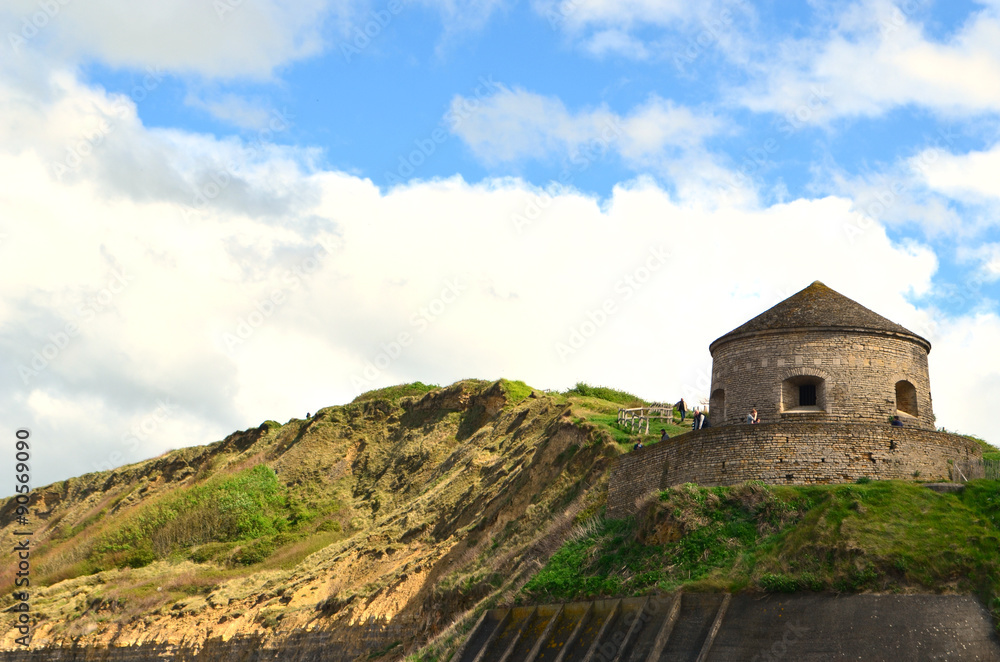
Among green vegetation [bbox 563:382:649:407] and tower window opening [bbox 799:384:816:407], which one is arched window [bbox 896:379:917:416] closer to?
tower window opening [bbox 799:384:816:407]

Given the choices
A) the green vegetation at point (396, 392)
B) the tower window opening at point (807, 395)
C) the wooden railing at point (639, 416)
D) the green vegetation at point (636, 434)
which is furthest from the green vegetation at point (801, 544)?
the green vegetation at point (396, 392)

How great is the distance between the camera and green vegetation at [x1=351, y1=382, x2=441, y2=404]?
63125 mm

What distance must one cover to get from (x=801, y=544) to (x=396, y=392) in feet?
151

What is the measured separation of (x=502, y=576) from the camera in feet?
93.7

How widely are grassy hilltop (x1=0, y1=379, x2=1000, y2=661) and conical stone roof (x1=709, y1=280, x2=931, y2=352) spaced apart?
5.15m

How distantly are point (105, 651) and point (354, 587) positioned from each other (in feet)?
38.0

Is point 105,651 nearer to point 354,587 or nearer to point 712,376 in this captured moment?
point 354,587

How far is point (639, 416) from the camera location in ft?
115

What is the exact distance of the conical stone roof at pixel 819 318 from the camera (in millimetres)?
25578

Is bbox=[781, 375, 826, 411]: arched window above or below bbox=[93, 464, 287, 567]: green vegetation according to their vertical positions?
above

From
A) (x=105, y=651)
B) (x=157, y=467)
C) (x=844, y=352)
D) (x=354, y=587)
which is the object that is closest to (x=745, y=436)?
(x=844, y=352)

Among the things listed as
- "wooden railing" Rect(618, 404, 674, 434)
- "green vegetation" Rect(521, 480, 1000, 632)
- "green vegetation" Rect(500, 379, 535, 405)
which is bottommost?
"green vegetation" Rect(521, 480, 1000, 632)

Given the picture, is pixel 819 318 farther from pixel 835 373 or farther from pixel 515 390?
pixel 515 390

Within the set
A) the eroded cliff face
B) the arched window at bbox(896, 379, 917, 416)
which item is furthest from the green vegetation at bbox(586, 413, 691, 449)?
the arched window at bbox(896, 379, 917, 416)
